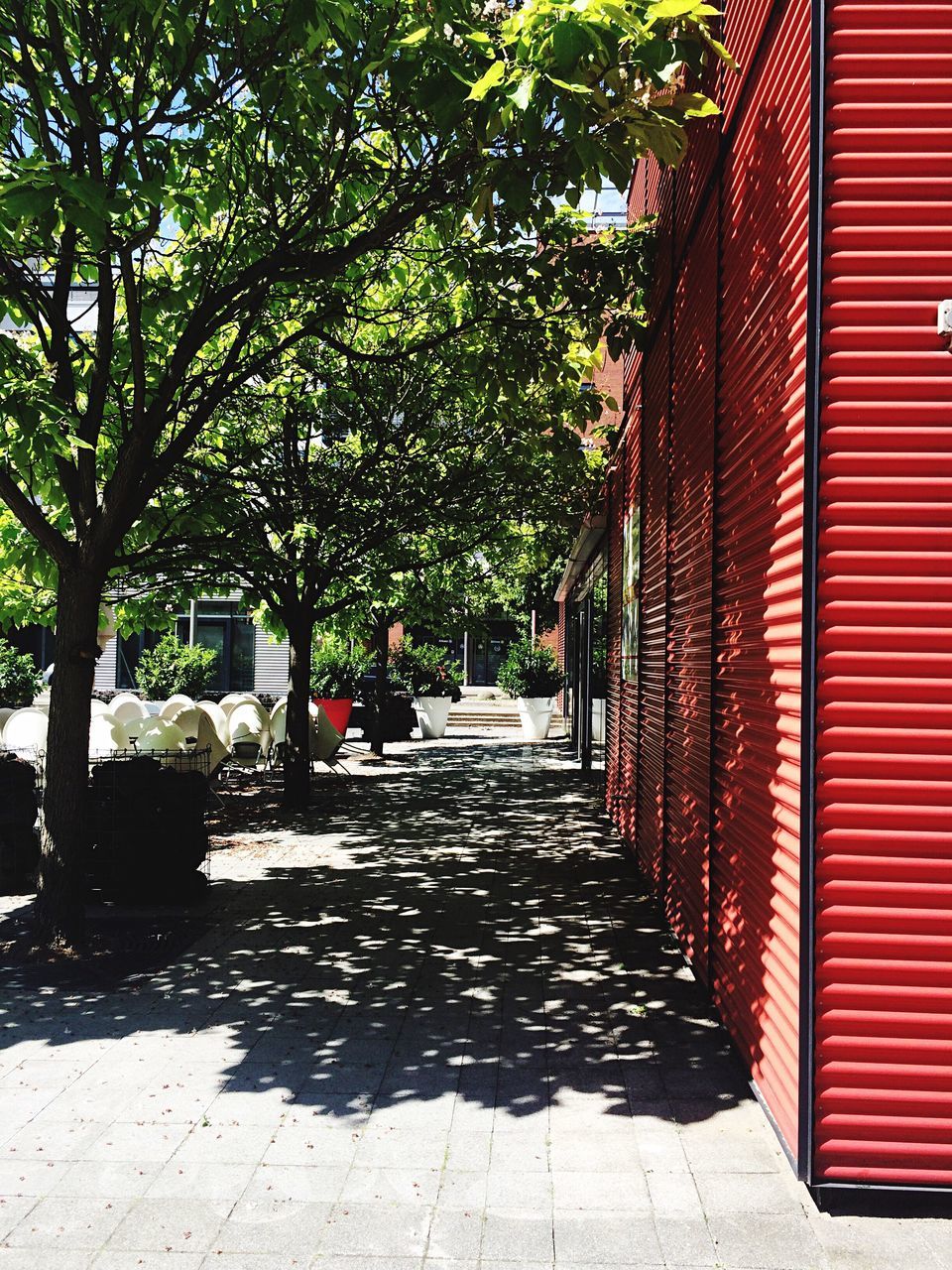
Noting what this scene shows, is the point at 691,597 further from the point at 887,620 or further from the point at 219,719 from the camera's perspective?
the point at 219,719

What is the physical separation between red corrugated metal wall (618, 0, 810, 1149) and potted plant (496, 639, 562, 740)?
1836cm

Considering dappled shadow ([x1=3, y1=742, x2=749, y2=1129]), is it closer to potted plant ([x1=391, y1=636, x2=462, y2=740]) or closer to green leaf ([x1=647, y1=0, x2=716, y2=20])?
green leaf ([x1=647, y1=0, x2=716, y2=20])

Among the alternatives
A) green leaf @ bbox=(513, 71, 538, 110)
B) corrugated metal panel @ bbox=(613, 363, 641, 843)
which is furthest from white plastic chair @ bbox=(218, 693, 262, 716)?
green leaf @ bbox=(513, 71, 538, 110)

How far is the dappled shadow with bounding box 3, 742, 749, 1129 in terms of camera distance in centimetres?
468

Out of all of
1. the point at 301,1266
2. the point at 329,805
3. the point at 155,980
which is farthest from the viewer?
the point at 329,805

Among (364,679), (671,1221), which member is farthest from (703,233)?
(364,679)

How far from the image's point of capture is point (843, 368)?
144 inches

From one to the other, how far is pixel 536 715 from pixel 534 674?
46.4 inches

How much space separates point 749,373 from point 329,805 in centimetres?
1035

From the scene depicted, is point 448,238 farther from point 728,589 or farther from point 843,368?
point 843,368

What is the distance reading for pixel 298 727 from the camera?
14000 mm

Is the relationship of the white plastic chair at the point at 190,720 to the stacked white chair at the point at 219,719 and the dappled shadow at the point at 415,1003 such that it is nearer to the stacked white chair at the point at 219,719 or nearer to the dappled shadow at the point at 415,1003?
the stacked white chair at the point at 219,719

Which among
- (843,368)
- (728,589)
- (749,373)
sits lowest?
(728,589)

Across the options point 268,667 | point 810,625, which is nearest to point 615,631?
point 810,625
